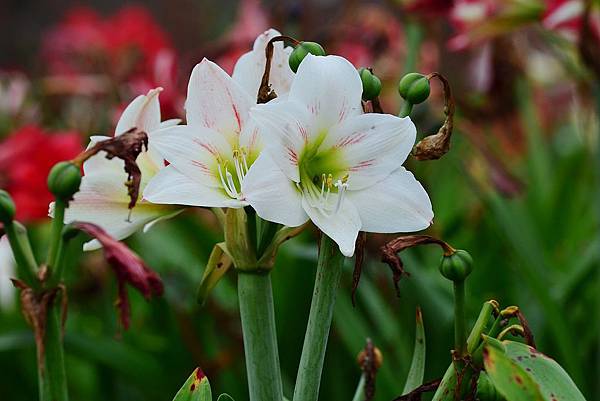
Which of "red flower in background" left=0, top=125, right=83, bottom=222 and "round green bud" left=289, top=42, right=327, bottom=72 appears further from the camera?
"red flower in background" left=0, top=125, right=83, bottom=222

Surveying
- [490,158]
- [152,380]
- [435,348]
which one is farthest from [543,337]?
[152,380]

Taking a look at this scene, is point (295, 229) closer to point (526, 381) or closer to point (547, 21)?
point (526, 381)

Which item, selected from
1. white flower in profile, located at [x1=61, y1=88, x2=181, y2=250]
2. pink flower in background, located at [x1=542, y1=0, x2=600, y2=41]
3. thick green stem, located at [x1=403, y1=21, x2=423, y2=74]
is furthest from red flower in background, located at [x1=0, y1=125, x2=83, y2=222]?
white flower in profile, located at [x1=61, y1=88, x2=181, y2=250]

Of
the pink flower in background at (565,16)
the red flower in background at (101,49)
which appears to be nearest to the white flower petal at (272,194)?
the pink flower in background at (565,16)

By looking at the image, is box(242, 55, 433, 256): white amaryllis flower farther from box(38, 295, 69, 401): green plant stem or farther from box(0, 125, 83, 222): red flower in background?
box(0, 125, 83, 222): red flower in background

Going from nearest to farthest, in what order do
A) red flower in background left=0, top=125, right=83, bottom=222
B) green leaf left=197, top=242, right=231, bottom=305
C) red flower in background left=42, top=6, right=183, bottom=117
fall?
1. green leaf left=197, top=242, right=231, bottom=305
2. red flower in background left=0, top=125, right=83, bottom=222
3. red flower in background left=42, top=6, right=183, bottom=117

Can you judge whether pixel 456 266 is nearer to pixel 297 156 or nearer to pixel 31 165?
pixel 297 156

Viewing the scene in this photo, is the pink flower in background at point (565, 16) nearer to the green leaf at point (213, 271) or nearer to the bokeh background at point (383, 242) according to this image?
the bokeh background at point (383, 242)

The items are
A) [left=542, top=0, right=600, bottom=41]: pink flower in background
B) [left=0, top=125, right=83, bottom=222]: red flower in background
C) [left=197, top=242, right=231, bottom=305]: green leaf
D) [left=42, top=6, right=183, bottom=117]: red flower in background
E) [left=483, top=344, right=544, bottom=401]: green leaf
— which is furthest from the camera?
[left=42, top=6, right=183, bottom=117]: red flower in background
